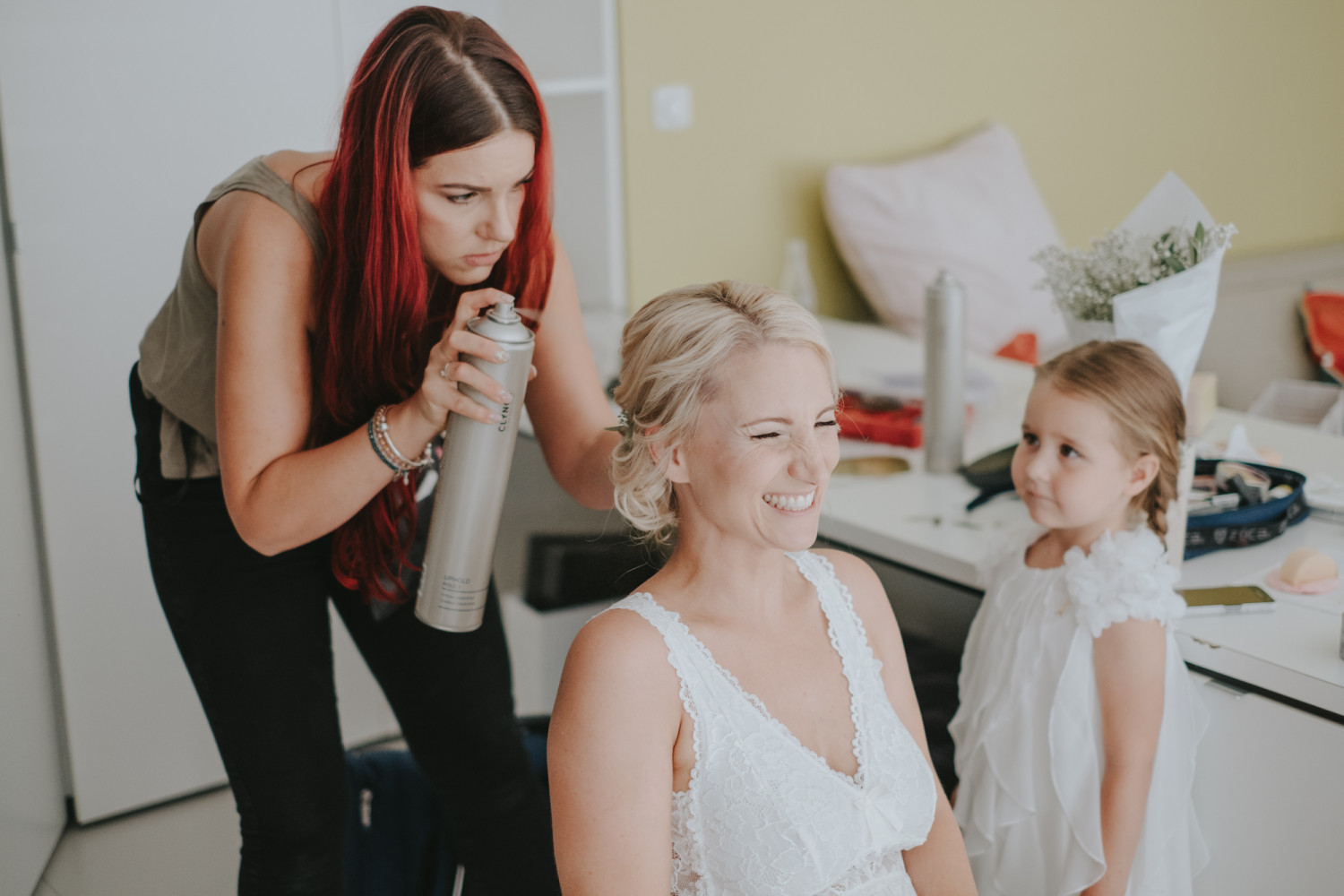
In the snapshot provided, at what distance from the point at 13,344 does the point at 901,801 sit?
1.69 metres

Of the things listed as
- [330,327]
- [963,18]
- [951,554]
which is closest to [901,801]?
[951,554]

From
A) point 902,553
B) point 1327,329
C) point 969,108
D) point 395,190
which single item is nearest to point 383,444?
point 395,190

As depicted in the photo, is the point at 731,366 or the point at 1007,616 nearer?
the point at 731,366

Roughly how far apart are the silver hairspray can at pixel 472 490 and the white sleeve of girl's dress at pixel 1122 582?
2.16 feet

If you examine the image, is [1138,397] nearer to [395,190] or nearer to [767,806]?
[767,806]

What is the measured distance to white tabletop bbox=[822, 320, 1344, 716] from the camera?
126 centimetres

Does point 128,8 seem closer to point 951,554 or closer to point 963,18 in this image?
point 951,554

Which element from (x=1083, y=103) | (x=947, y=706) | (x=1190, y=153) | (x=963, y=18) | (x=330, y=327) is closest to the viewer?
(x=330, y=327)

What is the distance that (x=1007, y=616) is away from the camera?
141cm

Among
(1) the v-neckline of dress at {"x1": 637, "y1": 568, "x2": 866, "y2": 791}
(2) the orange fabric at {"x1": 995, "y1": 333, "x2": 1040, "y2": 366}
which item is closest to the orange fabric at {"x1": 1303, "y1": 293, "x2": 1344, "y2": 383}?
(2) the orange fabric at {"x1": 995, "y1": 333, "x2": 1040, "y2": 366}

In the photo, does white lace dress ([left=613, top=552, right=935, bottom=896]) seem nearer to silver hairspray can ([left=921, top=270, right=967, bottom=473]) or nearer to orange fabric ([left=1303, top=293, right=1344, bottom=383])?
silver hairspray can ([left=921, top=270, right=967, bottom=473])

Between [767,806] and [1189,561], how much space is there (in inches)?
30.5

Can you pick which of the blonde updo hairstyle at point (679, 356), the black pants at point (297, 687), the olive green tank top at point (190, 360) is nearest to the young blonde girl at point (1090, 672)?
the blonde updo hairstyle at point (679, 356)

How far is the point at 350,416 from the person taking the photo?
1.28m
